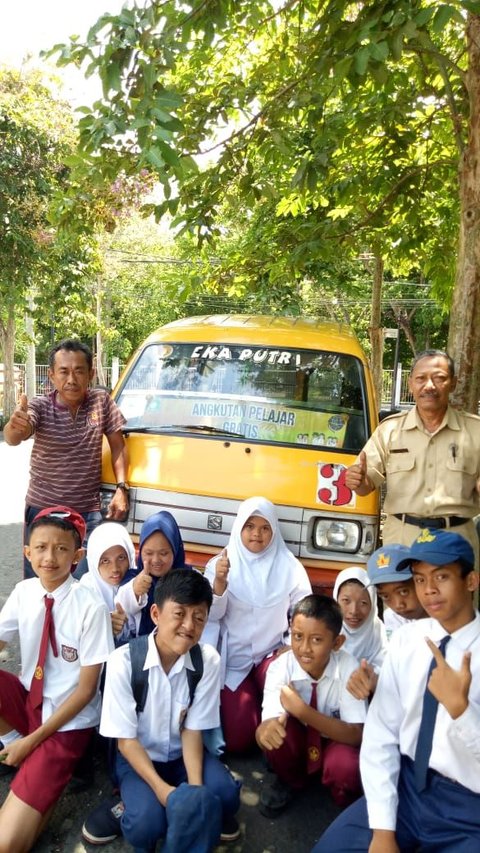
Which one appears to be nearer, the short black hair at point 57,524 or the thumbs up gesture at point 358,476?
the short black hair at point 57,524

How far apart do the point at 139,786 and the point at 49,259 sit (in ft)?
42.0

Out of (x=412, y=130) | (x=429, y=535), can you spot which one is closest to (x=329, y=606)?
(x=429, y=535)

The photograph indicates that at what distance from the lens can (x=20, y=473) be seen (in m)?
10.4

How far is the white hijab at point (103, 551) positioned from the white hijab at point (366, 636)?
1121 millimetres

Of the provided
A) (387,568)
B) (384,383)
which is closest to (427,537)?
(387,568)

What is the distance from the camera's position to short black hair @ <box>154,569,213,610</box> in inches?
105

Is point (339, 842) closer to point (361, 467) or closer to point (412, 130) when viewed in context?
point (361, 467)

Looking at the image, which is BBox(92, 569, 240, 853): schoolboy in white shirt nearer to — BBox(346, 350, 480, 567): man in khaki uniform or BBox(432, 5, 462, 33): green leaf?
BBox(346, 350, 480, 567): man in khaki uniform

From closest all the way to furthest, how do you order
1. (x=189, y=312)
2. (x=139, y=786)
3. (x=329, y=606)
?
(x=139, y=786) < (x=329, y=606) < (x=189, y=312)

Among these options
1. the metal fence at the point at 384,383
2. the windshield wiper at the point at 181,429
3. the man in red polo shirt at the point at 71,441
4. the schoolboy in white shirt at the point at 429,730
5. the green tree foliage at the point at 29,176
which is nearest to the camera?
the schoolboy in white shirt at the point at 429,730

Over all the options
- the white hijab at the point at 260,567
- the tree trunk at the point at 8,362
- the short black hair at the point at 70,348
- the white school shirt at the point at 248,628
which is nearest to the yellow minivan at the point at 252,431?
the white hijab at the point at 260,567

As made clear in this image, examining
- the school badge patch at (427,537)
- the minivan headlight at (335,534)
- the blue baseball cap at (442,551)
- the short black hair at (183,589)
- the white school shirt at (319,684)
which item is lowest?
the white school shirt at (319,684)

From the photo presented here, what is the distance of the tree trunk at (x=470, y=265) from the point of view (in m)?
4.39

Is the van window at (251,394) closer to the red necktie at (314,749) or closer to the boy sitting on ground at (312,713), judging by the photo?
the boy sitting on ground at (312,713)
